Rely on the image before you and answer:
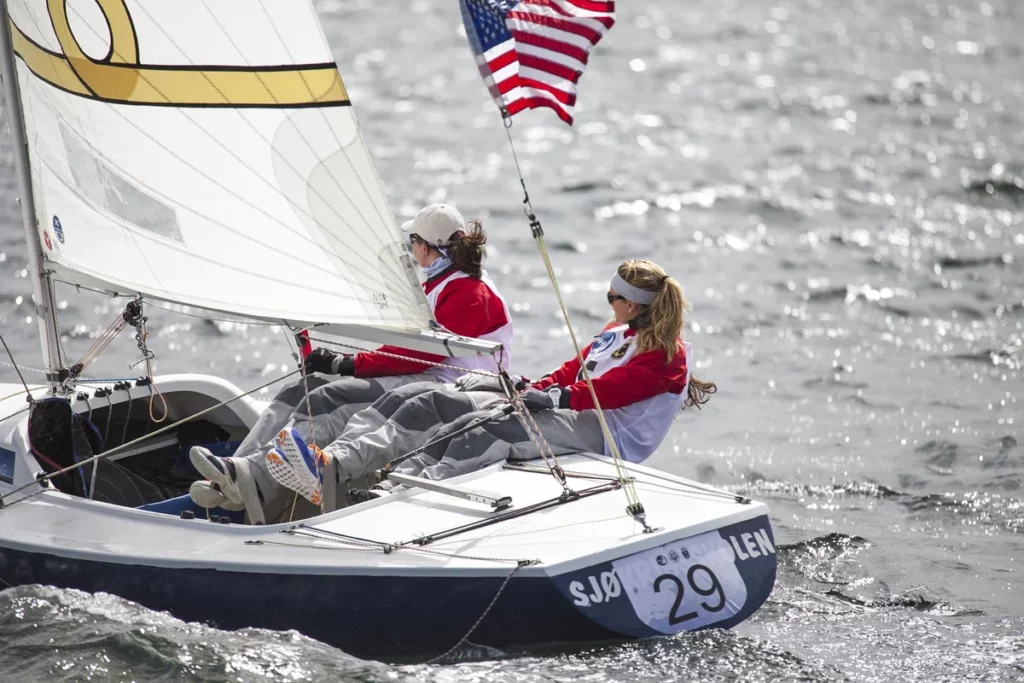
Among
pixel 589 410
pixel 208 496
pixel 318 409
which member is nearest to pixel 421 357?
pixel 318 409

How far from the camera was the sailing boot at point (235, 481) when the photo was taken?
4.72m

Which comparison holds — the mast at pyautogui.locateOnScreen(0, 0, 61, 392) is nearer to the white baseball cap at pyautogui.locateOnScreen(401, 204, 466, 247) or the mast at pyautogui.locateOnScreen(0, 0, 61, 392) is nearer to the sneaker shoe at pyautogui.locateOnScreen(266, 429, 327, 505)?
the sneaker shoe at pyautogui.locateOnScreen(266, 429, 327, 505)

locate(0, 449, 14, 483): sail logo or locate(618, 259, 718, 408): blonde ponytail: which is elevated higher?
locate(618, 259, 718, 408): blonde ponytail

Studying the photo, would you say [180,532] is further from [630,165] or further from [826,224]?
[630,165]

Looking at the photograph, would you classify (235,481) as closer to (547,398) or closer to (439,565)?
(439,565)

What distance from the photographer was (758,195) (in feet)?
46.0

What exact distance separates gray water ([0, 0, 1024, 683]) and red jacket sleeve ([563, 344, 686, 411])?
35.5 inches

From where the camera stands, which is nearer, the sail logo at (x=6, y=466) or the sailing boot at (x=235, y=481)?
the sailing boot at (x=235, y=481)

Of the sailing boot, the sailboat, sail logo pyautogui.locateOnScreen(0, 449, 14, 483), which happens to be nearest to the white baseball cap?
the sailboat

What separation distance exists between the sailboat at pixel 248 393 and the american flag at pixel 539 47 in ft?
1.91

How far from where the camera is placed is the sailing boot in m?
4.72

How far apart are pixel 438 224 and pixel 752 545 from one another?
5.97 ft

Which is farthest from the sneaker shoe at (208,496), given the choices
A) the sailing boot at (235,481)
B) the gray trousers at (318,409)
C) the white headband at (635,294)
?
the white headband at (635,294)

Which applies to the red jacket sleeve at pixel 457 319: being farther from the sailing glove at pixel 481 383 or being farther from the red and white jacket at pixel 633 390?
the red and white jacket at pixel 633 390
